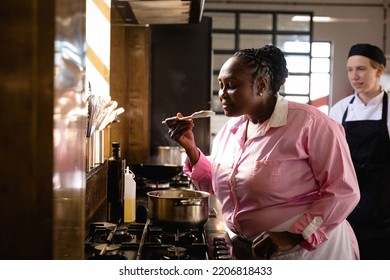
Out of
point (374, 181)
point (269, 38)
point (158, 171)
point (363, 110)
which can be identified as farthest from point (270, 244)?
point (269, 38)

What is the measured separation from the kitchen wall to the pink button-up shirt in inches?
201

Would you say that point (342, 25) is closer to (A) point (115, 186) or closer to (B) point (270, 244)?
(A) point (115, 186)

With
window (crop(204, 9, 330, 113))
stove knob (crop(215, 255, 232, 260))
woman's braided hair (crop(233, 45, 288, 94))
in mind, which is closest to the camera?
stove knob (crop(215, 255, 232, 260))

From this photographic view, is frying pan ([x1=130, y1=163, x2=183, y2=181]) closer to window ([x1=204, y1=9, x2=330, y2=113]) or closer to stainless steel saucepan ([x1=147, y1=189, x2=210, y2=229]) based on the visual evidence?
stainless steel saucepan ([x1=147, y1=189, x2=210, y2=229])

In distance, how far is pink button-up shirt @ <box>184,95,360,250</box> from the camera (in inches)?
49.5

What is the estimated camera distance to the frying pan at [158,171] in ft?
7.22

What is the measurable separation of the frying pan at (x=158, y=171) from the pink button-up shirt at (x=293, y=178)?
775 millimetres

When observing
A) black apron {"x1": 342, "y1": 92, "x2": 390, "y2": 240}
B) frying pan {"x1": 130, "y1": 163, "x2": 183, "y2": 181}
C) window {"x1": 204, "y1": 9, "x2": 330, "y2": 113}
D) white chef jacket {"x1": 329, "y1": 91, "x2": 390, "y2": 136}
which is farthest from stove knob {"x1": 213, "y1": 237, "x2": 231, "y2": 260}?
window {"x1": 204, "y1": 9, "x2": 330, "y2": 113}

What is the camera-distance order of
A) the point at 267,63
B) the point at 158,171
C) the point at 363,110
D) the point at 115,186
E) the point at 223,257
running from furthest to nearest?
the point at 363,110 < the point at 158,171 < the point at 115,186 < the point at 267,63 < the point at 223,257

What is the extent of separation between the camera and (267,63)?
138cm

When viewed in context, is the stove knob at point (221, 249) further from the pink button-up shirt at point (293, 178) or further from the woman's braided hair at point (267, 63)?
the woman's braided hair at point (267, 63)

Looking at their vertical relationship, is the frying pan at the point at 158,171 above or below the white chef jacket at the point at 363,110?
below

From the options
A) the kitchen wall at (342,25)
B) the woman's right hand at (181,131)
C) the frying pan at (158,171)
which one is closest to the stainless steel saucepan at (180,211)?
the woman's right hand at (181,131)

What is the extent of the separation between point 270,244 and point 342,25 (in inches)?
223
